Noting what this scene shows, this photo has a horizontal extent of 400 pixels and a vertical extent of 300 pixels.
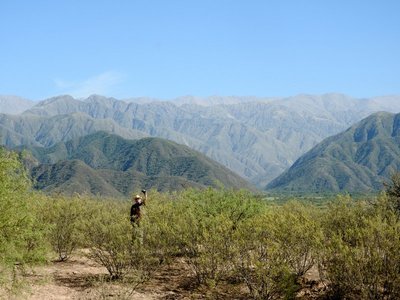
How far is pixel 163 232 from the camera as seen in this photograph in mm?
15375

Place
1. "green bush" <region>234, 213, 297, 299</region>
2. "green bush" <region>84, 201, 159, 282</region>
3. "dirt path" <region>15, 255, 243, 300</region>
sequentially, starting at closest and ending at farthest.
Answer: "green bush" <region>234, 213, 297, 299</region>, "dirt path" <region>15, 255, 243, 300</region>, "green bush" <region>84, 201, 159, 282</region>

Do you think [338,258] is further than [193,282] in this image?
No

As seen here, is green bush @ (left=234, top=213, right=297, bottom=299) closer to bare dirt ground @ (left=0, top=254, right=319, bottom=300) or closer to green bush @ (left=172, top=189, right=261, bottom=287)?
green bush @ (left=172, top=189, right=261, bottom=287)

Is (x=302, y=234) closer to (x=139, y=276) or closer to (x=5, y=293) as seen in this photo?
(x=139, y=276)

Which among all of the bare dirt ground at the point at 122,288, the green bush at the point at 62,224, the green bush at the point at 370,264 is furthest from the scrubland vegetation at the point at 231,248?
the green bush at the point at 62,224

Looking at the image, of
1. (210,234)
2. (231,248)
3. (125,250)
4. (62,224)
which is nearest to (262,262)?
(231,248)

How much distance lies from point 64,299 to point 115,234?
2.52m

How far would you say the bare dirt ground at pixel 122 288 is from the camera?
13313 millimetres

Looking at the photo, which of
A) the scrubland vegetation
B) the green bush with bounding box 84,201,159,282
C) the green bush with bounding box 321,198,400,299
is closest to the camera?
the green bush with bounding box 321,198,400,299

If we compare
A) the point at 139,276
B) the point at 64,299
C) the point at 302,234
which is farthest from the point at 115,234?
the point at 302,234

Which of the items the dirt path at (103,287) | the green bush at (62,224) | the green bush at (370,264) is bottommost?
the dirt path at (103,287)

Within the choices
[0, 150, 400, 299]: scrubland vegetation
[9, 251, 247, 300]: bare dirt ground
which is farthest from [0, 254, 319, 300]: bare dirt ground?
[0, 150, 400, 299]: scrubland vegetation

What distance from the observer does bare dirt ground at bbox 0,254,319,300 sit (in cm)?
1331

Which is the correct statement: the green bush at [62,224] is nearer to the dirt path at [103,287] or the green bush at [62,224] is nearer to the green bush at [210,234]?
the dirt path at [103,287]
